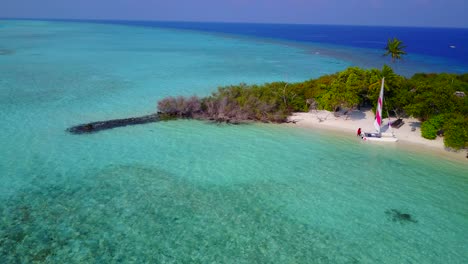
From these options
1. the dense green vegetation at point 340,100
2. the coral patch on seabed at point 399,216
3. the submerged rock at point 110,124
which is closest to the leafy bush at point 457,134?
the dense green vegetation at point 340,100

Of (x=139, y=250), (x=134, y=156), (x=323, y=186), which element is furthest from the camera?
(x=134, y=156)

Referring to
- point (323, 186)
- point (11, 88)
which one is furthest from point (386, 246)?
point (11, 88)

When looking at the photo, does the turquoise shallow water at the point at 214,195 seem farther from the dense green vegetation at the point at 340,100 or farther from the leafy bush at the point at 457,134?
the dense green vegetation at the point at 340,100

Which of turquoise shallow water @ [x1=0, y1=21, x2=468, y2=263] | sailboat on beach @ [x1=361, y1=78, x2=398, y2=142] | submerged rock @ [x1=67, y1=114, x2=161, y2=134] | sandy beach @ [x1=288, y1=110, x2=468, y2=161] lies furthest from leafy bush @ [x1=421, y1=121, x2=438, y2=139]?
submerged rock @ [x1=67, y1=114, x2=161, y2=134]

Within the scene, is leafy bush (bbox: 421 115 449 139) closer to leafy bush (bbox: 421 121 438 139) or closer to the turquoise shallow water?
leafy bush (bbox: 421 121 438 139)

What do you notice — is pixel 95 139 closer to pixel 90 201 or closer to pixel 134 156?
pixel 134 156

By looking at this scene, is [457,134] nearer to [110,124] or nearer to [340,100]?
[340,100]
